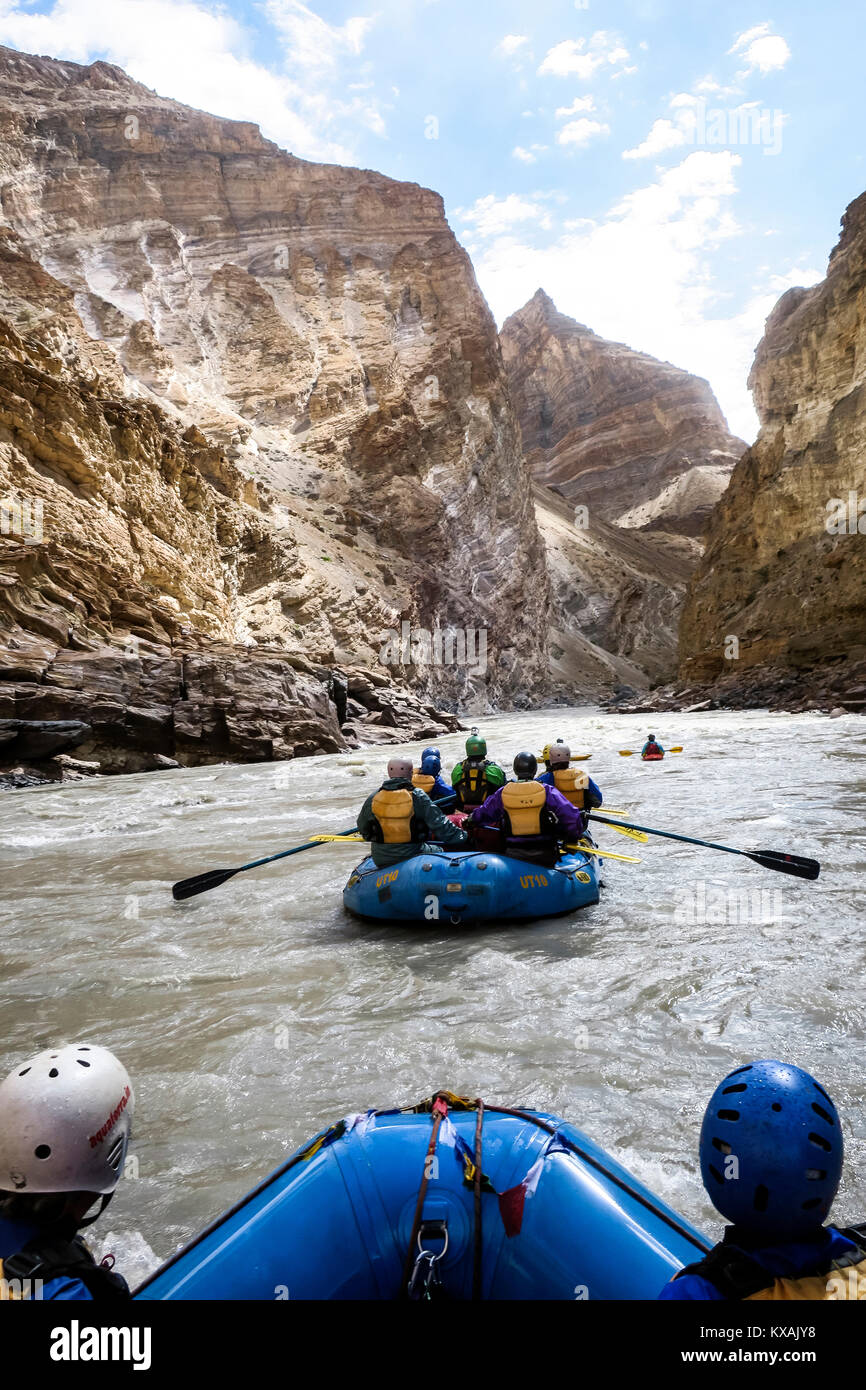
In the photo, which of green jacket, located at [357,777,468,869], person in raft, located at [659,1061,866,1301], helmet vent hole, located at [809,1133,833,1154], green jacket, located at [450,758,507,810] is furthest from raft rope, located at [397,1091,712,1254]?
green jacket, located at [450,758,507,810]

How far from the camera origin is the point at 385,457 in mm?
39594

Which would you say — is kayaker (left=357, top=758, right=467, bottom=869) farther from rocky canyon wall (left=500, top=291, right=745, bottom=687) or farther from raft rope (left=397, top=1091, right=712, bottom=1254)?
rocky canyon wall (left=500, top=291, right=745, bottom=687)

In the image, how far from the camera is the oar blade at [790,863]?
15.6ft

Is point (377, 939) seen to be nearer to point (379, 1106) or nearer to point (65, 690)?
point (379, 1106)

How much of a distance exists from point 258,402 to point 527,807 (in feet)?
131

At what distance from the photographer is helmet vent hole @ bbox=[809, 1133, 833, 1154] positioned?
4.05 feet

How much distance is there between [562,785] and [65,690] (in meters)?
11.7

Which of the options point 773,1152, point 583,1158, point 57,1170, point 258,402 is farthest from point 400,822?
point 258,402

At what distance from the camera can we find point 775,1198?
3.93 feet

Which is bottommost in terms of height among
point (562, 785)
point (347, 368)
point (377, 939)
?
point (377, 939)

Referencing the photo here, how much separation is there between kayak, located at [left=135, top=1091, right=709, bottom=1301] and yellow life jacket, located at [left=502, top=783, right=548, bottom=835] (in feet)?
11.3

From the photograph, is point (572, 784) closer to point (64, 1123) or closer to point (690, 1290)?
point (690, 1290)

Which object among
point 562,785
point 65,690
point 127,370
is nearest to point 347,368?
point 127,370

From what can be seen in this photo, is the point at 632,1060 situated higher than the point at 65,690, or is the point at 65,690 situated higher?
the point at 65,690
